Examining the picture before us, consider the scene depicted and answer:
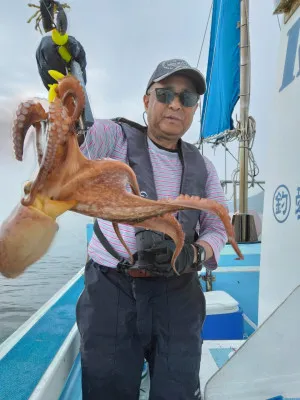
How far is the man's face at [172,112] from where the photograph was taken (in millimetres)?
1938

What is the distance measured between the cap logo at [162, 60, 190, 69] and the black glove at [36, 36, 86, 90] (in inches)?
23.5

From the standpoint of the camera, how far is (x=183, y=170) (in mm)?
2062

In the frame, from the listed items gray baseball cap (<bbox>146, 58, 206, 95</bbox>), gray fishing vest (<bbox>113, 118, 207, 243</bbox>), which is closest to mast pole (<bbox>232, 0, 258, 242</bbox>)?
gray fishing vest (<bbox>113, 118, 207, 243</bbox>)

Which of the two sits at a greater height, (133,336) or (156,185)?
(156,185)

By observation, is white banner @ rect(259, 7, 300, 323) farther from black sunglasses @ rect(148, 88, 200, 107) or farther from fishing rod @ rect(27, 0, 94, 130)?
fishing rod @ rect(27, 0, 94, 130)

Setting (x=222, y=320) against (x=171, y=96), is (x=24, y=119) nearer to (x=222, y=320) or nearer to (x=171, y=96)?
(x=171, y=96)

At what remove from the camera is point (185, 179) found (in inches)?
79.6

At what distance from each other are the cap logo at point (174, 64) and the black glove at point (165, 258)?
1.02 m

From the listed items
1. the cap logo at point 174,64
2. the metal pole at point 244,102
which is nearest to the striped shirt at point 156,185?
the cap logo at point 174,64

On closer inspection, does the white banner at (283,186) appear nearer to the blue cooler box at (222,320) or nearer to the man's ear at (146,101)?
the blue cooler box at (222,320)

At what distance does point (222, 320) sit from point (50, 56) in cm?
313

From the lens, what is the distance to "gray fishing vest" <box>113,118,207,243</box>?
1.95m

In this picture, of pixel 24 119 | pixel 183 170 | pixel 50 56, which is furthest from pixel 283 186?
pixel 24 119

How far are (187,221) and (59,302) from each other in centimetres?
228
